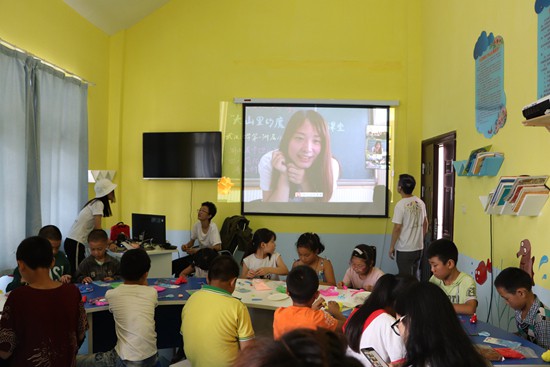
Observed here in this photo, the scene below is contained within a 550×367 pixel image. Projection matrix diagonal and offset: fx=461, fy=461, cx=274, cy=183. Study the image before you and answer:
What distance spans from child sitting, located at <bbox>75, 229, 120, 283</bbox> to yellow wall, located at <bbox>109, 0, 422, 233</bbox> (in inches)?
98.7

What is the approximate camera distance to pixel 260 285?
3672 millimetres

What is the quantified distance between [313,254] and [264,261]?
532mm

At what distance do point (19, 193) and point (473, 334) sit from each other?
12.5ft

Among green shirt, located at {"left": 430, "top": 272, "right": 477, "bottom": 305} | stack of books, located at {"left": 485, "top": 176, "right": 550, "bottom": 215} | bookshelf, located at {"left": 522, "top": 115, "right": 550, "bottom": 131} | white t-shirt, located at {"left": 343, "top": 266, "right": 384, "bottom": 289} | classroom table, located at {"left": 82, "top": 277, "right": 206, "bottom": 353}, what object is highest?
bookshelf, located at {"left": 522, "top": 115, "right": 550, "bottom": 131}

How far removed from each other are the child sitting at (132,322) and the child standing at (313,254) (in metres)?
1.34

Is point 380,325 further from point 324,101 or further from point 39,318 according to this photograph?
point 324,101

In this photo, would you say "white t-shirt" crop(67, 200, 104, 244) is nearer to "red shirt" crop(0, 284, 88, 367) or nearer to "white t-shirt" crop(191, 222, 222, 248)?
"white t-shirt" crop(191, 222, 222, 248)

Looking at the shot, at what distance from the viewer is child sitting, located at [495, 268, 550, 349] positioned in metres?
2.52

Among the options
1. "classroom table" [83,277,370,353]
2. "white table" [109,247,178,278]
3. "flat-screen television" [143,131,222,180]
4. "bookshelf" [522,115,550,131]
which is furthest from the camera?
"flat-screen television" [143,131,222,180]

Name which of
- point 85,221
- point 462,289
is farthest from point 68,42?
point 462,289

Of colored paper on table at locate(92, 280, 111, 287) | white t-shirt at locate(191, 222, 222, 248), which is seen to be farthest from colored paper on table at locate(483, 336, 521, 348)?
white t-shirt at locate(191, 222, 222, 248)

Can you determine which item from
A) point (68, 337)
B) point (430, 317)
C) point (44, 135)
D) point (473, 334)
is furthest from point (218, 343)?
point (44, 135)

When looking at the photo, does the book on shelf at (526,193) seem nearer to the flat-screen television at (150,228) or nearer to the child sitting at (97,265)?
the child sitting at (97,265)

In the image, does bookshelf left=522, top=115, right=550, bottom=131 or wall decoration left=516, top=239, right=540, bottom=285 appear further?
wall decoration left=516, top=239, right=540, bottom=285
